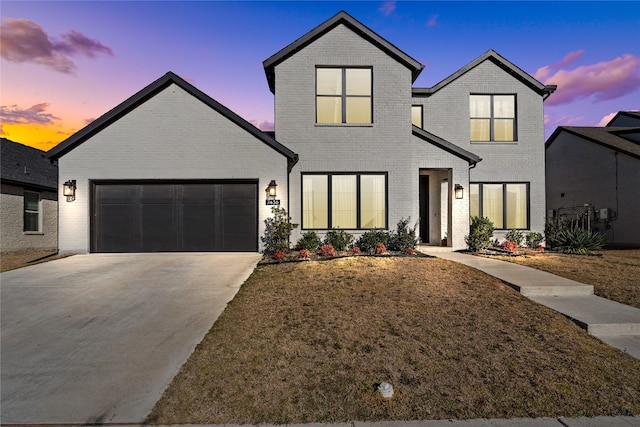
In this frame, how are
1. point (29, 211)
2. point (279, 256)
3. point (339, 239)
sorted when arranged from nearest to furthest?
point (279, 256) < point (339, 239) < point (29, 211)

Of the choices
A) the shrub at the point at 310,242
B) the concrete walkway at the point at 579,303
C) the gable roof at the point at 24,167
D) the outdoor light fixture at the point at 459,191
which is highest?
the gable roof at the point at 24,167

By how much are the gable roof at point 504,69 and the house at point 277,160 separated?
206cm

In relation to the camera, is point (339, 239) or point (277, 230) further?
point (339, 239)

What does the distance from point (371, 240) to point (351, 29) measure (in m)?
7.83

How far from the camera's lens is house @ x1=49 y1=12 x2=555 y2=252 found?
39.2 feet

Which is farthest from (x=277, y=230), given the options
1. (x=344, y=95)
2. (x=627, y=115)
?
(x=627, y=115)

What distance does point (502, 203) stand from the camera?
14.7m

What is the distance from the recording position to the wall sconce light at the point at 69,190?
11664 mm

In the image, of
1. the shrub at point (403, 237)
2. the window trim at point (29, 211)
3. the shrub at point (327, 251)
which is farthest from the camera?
the window trim at point (29, 211)

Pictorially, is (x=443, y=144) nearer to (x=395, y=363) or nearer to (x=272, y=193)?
(x=272, y=193)

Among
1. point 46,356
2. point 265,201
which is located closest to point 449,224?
point 265,201

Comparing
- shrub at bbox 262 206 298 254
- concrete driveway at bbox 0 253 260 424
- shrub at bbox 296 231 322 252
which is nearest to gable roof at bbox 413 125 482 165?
shrub at bbox 296 231 322 252

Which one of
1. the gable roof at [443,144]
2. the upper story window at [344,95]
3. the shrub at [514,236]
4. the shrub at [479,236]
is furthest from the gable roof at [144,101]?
the shrub at [514,236]

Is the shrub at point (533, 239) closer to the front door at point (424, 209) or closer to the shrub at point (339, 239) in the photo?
the front door at point (424, 209)
